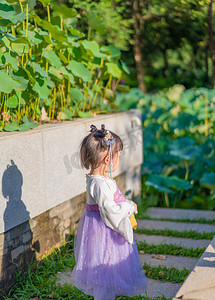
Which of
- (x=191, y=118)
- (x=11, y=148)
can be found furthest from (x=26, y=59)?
(x=191, y=118)

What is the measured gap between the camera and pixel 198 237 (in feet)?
11.5

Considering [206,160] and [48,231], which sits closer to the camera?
[48,231]

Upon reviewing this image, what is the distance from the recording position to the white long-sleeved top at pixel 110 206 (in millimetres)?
2066

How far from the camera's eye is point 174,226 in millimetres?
3865

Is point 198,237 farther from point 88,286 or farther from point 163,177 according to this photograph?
point 88,286

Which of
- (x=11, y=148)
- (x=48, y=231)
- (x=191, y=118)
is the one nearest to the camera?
(x=11, y=148)

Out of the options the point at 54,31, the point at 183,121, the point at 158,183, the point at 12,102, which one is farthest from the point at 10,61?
the point at 183,121

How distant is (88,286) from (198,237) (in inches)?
61.5

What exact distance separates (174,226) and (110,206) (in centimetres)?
195

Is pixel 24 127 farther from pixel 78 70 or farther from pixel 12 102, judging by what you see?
pixel 78 70

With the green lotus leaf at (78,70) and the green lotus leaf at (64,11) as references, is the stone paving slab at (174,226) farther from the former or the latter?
the green lotus leaf at (64,11)

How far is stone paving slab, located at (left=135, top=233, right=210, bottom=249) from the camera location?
132 inches

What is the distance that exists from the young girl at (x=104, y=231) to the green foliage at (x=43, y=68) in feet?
2.75

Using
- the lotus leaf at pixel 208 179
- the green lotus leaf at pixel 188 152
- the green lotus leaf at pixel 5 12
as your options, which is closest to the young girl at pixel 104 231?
the green lotus leaf at pixel 5 12
